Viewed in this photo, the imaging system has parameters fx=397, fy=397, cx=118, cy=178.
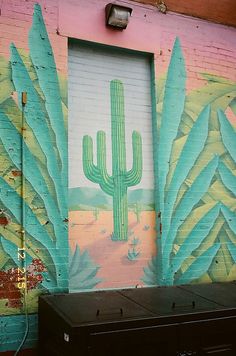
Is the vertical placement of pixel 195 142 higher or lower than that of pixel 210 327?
higher

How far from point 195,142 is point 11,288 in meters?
2.78

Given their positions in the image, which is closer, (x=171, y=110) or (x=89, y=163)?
(x=89, y=163)

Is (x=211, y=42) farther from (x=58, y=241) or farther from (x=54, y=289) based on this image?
(x=54, y=289)

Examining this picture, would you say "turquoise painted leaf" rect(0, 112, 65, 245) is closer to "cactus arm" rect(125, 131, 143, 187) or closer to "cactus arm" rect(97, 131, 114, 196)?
"cactus arm" rect(97, 131, 114, 196)

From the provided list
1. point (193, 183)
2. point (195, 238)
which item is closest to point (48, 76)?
point (193, 183)

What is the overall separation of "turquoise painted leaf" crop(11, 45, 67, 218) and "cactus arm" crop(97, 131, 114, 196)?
545 mm

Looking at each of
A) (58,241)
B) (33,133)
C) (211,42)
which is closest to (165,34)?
(211,42)

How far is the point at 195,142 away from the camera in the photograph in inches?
198

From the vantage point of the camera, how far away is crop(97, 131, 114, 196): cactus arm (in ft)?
15.1

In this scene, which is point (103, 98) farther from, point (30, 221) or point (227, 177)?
point (227, 177)

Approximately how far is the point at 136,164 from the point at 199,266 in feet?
4.85

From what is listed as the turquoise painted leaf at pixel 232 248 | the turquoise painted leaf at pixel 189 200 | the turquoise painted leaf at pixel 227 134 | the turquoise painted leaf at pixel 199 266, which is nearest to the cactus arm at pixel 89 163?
the turquoise painted leaf at pixel 189 200

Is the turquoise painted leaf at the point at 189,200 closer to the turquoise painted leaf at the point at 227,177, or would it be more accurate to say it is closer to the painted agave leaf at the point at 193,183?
the painted agave leaf at the point at 193,183

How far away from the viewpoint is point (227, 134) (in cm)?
527
